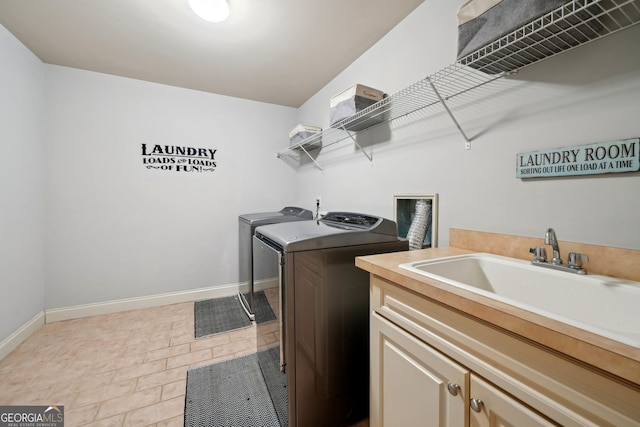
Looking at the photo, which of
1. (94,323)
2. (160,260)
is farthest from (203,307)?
(94,323)

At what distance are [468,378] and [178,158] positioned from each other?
3151mm

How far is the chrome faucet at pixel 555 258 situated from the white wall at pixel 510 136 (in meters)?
0.12

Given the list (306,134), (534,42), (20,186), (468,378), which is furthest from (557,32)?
(20,186)

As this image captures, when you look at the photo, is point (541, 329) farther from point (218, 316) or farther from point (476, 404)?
point (218, 316)

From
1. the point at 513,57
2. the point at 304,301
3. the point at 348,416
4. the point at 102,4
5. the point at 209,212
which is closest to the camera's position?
the point at 513,57

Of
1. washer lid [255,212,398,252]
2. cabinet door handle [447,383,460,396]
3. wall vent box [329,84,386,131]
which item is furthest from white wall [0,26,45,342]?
cabinet door handle [447,383,460,396]

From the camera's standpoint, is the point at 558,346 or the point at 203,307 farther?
the point at 203,307

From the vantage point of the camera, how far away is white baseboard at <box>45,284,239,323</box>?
8.09ft

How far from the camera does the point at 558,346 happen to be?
520mm

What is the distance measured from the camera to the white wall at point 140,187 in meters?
2.45

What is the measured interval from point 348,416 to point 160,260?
2.50m

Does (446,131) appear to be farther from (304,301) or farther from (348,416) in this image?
(348,416)

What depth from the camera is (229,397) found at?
1.55 metres

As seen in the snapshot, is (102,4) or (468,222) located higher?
(102,4)
